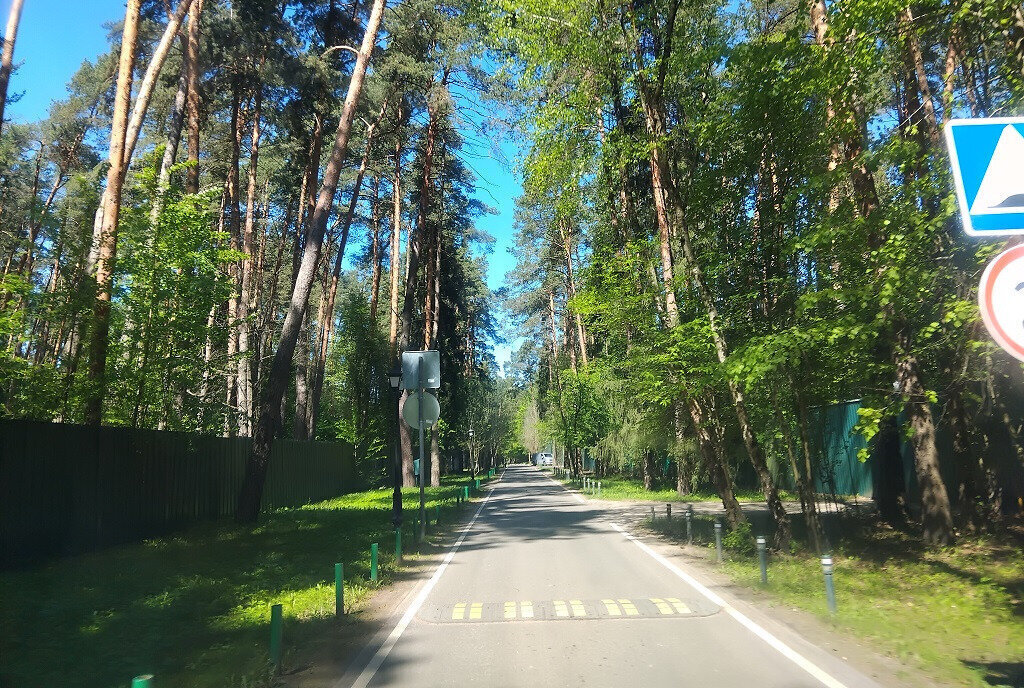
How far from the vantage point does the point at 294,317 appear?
17531 mm

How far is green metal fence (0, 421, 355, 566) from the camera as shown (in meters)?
11.0

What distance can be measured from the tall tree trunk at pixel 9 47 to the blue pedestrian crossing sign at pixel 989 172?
49.9 feet

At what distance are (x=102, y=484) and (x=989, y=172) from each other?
48.4 feet

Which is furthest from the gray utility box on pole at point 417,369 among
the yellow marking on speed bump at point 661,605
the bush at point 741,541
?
the yellow marking on speed bump at point 661,605

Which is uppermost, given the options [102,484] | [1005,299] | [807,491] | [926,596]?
[1005,299]

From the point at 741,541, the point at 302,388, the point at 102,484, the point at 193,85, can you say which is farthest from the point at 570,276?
the point at 102,484

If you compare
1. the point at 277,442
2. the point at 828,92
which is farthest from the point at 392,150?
the point at 828,92

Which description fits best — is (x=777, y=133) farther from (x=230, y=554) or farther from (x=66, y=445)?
(x=66, y=445)

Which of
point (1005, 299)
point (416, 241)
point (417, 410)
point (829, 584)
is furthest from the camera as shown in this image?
point (416, 241)

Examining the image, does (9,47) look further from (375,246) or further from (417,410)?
(375,246)

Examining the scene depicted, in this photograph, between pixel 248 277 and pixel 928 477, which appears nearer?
pixel 928 477

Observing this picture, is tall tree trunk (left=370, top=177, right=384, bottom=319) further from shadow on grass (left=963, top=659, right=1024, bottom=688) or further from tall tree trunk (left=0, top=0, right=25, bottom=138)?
shadow on grass (left=963, top=659, right=1024, bottom=688)

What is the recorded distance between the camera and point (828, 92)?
11156 millimetres

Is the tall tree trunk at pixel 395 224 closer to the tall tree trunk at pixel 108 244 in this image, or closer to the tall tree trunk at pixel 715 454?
the tall tree trunk at pixel 108 244
